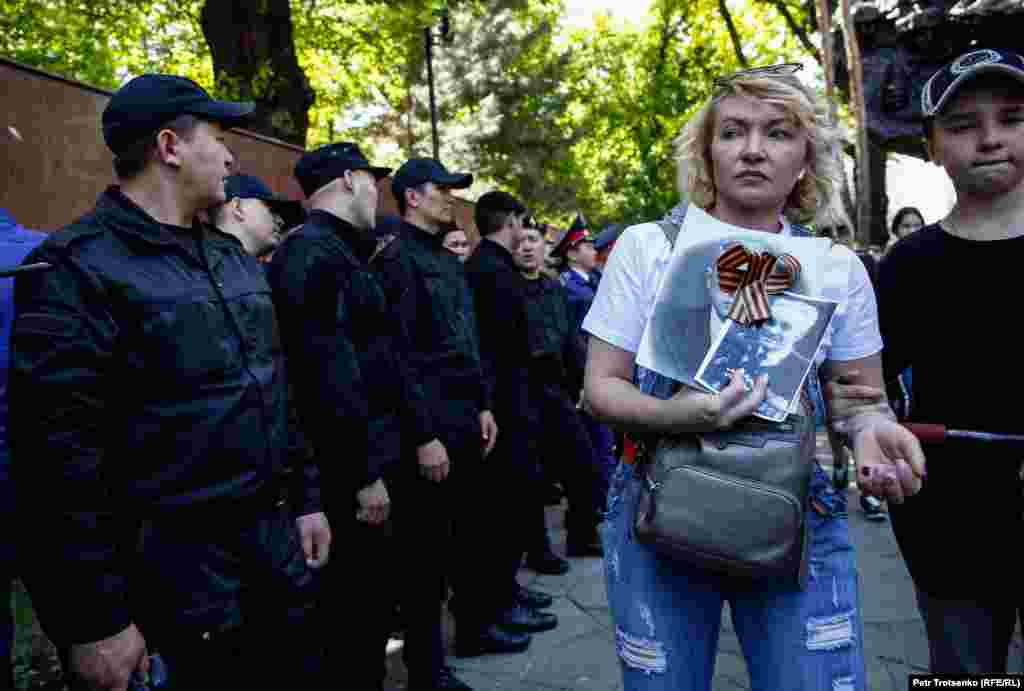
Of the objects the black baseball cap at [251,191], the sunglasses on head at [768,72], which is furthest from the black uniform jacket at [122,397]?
the black baseball cap at [251,191]

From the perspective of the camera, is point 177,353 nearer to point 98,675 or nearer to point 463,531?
point 98,675

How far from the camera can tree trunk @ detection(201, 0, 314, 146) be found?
29.3 ft

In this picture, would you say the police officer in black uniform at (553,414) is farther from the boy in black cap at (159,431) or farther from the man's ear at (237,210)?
the boy in black cap at (159,431)

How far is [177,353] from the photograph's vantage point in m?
2.04

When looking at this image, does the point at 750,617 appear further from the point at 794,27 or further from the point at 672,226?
the point at 794,27

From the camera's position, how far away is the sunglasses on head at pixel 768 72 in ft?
6.28

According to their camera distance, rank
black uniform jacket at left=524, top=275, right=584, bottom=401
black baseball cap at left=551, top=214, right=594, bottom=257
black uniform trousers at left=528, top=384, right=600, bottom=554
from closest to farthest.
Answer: black uniform jacket at left=524, top=275, right=584, bottom=401, black uniform trousers at left=528, top=384, right=600, bottom=554, black baseball cap at left=551, top=214, right=594, bottom=257

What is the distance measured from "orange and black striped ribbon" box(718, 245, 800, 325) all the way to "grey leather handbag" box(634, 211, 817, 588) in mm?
273

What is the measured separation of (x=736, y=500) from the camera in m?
1.68

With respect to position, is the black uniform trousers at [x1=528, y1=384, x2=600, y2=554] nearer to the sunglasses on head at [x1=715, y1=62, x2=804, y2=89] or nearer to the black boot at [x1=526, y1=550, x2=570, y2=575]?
the black boot at [x1=526, y1=550, x2=570, y2=575]

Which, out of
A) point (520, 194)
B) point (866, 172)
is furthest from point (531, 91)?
point (866, 172)

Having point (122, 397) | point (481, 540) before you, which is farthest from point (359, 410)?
point (481, 540)

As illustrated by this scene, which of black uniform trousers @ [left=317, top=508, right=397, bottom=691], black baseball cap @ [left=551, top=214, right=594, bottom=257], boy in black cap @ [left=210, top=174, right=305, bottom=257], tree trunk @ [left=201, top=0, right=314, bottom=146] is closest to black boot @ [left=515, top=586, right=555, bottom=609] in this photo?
black uniform trousers @ [left=317, top=508, right=397, bottom=691]

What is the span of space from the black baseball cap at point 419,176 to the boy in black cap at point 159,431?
2078 millimetres
